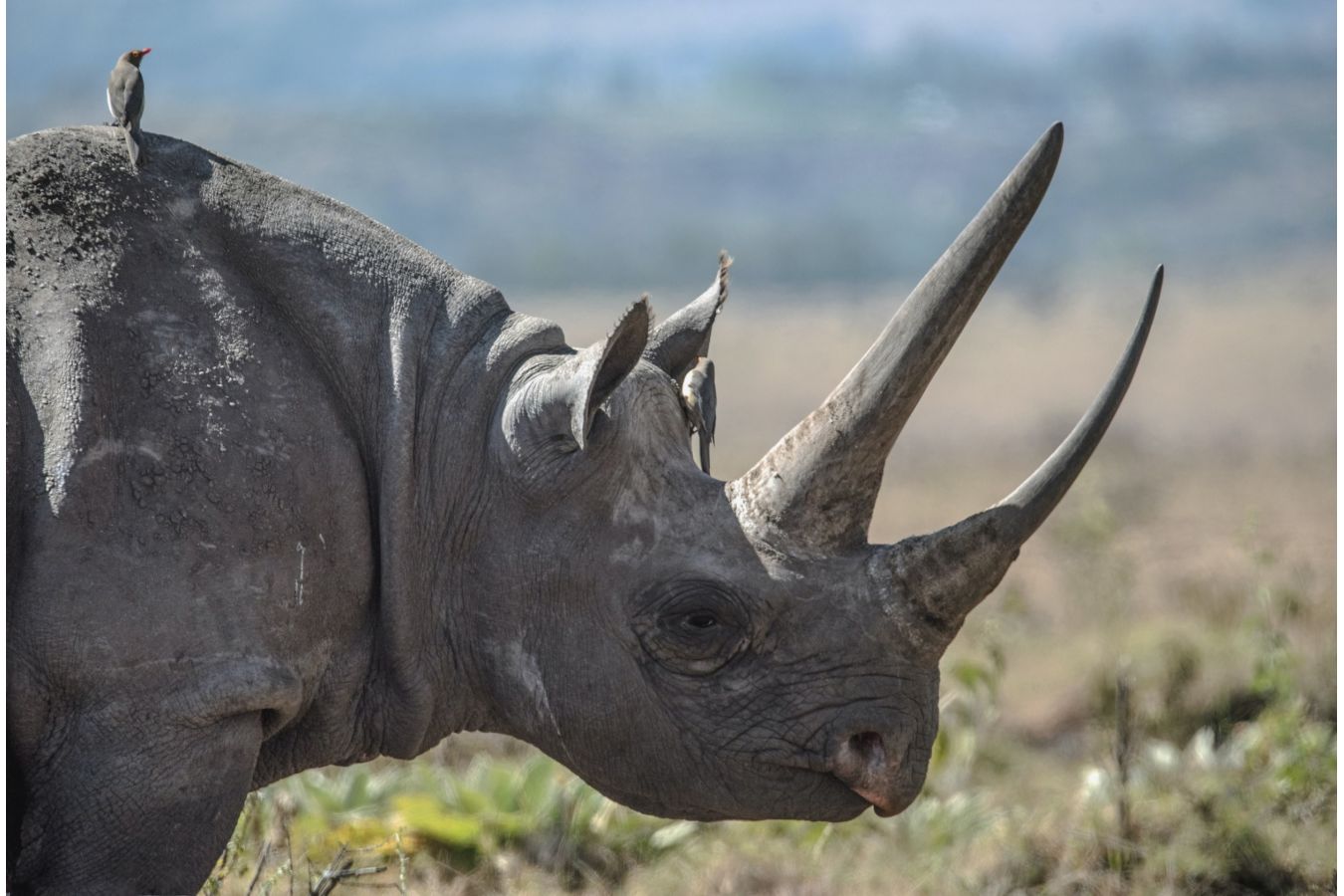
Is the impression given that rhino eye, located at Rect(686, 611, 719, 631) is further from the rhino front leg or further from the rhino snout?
the rhino front leg

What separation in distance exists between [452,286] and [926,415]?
56.3m

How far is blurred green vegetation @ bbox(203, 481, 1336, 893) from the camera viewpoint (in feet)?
23.2

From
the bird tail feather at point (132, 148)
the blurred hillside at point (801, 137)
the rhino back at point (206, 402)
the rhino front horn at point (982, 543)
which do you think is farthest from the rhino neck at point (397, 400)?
the blurred hillside at point (801, 137)

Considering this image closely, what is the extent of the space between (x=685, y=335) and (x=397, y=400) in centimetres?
96

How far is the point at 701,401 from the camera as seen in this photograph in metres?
5.45

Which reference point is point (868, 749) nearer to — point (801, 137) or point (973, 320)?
point (973, 320)

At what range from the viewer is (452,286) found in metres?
5.21

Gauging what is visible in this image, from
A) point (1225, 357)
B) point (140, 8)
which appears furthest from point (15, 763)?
point (140, 8)

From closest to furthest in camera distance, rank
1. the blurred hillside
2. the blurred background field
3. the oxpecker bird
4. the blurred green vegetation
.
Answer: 1. the oxpecker bird
2. the blurred green vegetation
3. the blurred background field
4. the blurred hillside

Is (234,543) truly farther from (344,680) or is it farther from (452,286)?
(452,286)

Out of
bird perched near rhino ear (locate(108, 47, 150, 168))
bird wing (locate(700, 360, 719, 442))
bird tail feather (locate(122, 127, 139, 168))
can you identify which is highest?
bird perched near rhino ear (locate(108, 47, 150, 168))

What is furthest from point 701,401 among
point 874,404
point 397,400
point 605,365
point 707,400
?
point 397,400

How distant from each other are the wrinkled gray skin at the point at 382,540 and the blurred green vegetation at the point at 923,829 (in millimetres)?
1385

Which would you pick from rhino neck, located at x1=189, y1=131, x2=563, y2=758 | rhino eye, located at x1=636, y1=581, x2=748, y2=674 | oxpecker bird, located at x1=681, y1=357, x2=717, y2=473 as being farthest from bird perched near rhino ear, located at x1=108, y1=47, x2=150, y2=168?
rhino eye, located at x1=636, y1=581, x2=748, y2=674
